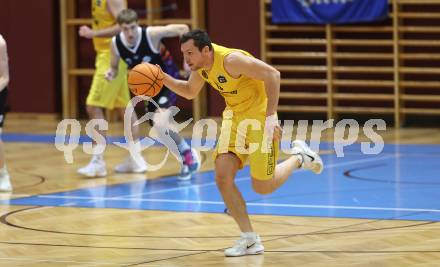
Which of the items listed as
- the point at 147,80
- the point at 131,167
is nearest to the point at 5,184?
the point at 131,167

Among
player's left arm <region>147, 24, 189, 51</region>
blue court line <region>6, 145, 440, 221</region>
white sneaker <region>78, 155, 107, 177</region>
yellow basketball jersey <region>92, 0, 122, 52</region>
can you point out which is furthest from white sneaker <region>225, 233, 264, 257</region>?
yellow basketball jersey <region>92, 0, 122, 52</region>

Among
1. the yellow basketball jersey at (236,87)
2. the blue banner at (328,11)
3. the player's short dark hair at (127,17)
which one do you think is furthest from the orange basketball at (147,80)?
the blue banner at (328,11)

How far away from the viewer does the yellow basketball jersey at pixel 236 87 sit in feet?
25.6

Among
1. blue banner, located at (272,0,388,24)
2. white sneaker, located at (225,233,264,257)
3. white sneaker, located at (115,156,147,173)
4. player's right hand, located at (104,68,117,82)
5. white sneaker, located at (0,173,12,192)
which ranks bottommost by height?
white sneaker, located at (115,156,147,173)

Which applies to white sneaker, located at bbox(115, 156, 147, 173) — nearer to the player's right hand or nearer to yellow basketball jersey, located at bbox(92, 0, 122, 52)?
the player's right hand

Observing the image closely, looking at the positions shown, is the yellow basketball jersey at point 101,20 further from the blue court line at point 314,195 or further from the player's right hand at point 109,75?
the blue court line at point 314,195

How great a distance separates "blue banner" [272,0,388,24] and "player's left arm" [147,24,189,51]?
16.1ft

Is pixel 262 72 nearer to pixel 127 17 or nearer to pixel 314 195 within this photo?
pixel 314 195

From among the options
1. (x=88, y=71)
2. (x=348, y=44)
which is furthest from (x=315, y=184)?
(x=88, y=71)

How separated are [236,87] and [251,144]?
41 centimetres

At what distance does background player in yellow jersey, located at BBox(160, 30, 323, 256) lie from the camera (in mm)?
7602

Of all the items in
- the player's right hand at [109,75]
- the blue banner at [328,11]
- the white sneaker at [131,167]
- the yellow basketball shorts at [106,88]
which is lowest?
the white sneaker at [131,167]

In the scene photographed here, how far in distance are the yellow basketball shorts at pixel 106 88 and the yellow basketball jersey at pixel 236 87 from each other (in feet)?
14.3

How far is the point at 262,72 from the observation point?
760 centimetres
